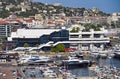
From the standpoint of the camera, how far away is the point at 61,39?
25828mm

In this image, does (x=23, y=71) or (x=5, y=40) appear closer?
(x=23, y=71)

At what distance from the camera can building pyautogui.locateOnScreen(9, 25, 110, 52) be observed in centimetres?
2573

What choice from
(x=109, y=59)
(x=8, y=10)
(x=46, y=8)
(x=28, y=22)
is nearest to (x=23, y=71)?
(x=109, y=59)

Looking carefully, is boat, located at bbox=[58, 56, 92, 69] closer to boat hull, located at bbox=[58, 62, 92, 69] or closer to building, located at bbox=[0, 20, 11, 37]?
boat hull, located at bbox=[58, 62, 92, 69]

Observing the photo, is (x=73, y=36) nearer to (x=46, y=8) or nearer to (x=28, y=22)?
(x=28, y=22)

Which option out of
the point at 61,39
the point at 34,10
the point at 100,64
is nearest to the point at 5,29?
the point at 61,39

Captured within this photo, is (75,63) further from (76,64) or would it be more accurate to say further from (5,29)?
(5,29)

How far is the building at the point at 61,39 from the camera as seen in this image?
25.7 meters

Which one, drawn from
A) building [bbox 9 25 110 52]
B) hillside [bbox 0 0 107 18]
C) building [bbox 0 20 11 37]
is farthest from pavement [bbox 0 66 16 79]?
hillside [bbox 0 0 107 18]

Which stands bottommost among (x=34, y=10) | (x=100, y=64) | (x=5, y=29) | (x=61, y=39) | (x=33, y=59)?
(x=100, y=64)

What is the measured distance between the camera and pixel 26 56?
73.6 feet

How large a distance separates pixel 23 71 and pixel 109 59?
5.48m

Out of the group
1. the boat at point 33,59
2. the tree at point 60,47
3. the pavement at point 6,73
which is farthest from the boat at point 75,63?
the tree at point 60,47

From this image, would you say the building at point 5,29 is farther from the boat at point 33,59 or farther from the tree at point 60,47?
the boat at point 33,59
